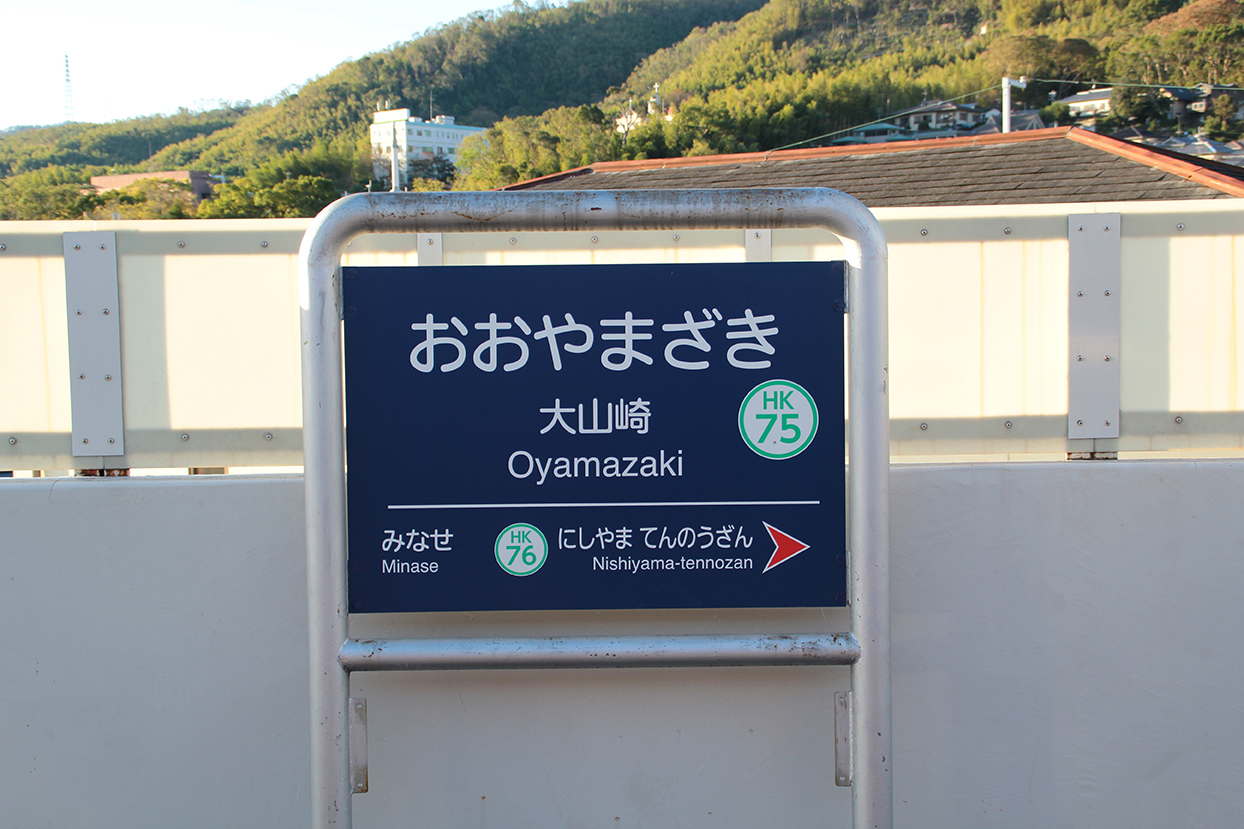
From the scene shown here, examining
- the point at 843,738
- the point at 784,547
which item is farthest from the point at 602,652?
the point at 843,738

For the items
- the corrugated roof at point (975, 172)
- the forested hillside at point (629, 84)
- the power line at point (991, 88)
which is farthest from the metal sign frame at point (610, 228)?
the power line at point (991, 88)

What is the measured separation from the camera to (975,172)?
8.66 metres

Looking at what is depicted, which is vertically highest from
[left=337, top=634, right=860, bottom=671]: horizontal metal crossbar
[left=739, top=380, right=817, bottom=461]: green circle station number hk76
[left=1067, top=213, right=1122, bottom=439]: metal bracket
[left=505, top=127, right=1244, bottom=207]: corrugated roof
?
[left=505, top=127, right=1244, bottom=207]: corrugated roof

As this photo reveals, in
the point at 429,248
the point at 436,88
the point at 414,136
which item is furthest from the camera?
the point at 436,88

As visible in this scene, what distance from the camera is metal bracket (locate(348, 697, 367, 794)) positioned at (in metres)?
1.93

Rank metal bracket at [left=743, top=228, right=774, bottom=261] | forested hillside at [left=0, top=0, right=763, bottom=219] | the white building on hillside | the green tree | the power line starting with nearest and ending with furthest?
metal bracket at [left=743, top=228, right=774, bottom=261], the green tree, the power line, the white building on hillside, forested hillside at [left=0, top=0, right=763, bottom=219]

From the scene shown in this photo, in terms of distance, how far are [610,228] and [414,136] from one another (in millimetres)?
129301

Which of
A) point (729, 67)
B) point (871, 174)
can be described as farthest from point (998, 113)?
point (871, 174)

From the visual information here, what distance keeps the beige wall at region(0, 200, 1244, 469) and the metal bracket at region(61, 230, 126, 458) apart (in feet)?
0.11

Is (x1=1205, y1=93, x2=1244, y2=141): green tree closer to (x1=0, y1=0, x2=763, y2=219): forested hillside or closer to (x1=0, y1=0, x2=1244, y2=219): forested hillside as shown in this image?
(x1=0, y1=0, x2=1244, y2=219): forested hillside

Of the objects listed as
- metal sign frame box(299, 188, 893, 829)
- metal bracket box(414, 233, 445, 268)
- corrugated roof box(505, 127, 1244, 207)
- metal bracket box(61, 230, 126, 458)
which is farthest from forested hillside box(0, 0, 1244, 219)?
metal sign frame box(299, 188, 893, 829)

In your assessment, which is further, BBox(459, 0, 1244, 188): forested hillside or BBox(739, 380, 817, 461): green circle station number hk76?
BBox(459, 0, 1244, 188): forested hillside

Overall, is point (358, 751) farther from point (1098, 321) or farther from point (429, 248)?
point (1098, 321)

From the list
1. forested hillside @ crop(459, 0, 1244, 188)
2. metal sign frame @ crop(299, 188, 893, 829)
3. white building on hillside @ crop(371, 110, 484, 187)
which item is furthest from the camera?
white building on hillside @ crop(371, 110, 484, 187)
